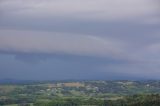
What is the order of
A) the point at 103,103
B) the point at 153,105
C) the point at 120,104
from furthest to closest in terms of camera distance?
the point at 103,103, the point at 120,104, the point at 153,105

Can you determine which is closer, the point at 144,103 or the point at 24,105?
the point at 144,103

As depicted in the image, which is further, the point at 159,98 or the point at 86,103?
the point at 86,103

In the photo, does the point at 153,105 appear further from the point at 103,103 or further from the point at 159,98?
the point at 103,103

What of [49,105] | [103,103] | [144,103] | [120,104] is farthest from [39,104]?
[144,103]

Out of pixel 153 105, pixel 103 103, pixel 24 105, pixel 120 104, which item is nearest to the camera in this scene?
pixel 153 105

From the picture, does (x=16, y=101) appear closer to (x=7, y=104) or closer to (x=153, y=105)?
(x=7, y=104)

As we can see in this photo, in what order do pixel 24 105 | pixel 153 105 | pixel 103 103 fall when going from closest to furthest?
pixel 153 105
pixel 103 103
pixel 24 105

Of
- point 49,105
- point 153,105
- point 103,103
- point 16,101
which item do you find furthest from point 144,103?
point 16,101

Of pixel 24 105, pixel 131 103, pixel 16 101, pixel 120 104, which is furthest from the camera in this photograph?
pixel 16 101
